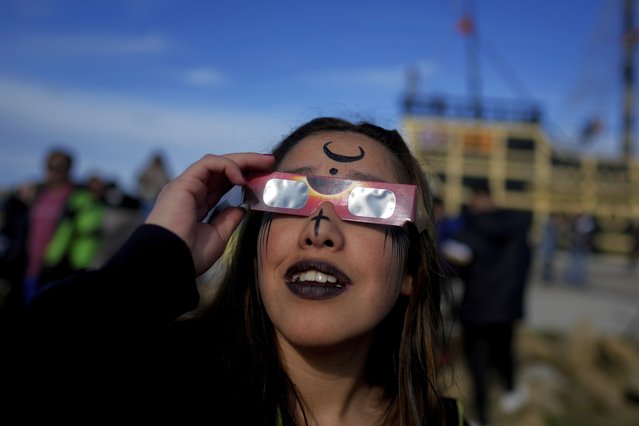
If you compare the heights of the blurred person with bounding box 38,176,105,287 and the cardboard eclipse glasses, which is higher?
the cardboard eclipse glasses

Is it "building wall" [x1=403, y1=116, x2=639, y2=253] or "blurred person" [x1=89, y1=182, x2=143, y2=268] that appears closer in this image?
"blurred person" [x1=89, y1=182, x2=143, y2=268]

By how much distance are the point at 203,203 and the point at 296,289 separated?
34 cm

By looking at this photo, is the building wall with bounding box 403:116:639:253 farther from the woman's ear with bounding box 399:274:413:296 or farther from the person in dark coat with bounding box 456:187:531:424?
the woman's ear with bounding box 399:274:413:296

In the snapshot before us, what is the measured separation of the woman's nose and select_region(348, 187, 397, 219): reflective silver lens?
0.20 ft

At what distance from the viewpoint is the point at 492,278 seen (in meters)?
5.50

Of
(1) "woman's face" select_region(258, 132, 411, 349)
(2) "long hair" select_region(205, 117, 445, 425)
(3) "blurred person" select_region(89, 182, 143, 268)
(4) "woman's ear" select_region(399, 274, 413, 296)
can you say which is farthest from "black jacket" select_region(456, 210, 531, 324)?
(1) "woman's face" select_region(258, 132, 411, 349)

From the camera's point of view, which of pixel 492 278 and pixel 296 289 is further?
pixel 492 278

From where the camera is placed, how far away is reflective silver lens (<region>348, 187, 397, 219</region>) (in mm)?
1695

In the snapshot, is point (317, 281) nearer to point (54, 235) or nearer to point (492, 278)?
point (54, 235)

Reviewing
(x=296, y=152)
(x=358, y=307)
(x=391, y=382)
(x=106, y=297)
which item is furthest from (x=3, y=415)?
(x=391, y=382)

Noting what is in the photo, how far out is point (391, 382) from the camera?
6.55 feet

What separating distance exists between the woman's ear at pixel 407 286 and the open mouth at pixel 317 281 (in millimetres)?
382

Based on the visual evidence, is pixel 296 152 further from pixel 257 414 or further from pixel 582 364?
pixel 582 364

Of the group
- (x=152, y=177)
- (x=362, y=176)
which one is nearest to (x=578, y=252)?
(x=152, y=177)
